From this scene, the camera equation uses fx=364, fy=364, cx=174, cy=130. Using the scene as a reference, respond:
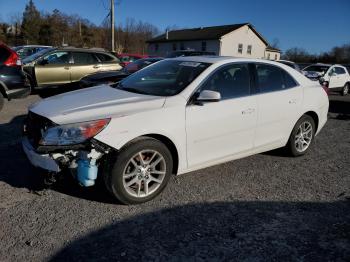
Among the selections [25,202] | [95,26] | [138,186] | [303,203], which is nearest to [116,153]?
[138,186]

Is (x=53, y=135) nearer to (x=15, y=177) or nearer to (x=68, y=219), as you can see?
(x=68, y=219)

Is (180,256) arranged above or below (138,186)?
below

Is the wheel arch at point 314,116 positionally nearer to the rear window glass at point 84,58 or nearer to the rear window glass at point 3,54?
the rear window glass at point 3,54

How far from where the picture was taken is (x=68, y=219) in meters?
3.62

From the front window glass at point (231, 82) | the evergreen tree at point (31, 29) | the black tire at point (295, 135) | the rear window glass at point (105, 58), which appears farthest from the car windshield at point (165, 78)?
the evergreen tree at point (31, 29)

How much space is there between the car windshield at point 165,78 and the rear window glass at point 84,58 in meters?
7.35

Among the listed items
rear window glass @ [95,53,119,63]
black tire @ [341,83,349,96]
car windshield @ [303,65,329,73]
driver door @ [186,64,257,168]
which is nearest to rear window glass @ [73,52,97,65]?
rear window glass @ [95,53,119,63]

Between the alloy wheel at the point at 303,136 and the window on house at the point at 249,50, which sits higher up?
the window on house at the point at 249,50

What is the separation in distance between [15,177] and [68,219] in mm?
1377

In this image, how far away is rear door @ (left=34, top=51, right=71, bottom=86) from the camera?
11383 mm

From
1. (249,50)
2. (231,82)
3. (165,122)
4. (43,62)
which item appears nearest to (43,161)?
(165,122)

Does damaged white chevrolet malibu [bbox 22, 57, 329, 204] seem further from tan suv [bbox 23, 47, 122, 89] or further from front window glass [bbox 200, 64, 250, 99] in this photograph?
tan suv [bbox 23, 47, 122, 89]

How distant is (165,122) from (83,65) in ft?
29.3

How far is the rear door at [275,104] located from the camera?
500 centimetres
